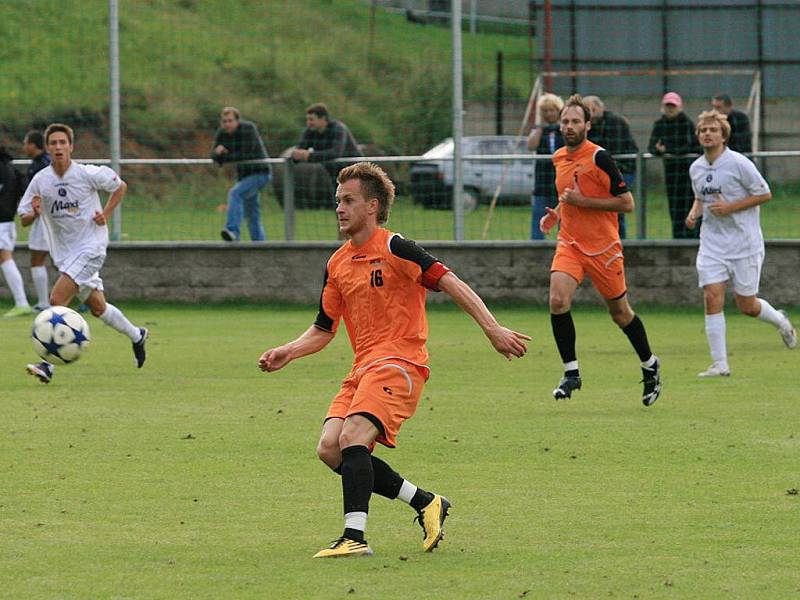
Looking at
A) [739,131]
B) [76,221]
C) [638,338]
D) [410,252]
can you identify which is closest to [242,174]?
[739,131]

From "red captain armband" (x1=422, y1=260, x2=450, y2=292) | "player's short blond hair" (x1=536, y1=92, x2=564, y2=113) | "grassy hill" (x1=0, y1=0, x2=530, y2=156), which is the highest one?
"grassy hill" (x1=0, y1=0, x2=530, y2=156)

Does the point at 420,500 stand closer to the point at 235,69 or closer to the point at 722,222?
the point at 722,222

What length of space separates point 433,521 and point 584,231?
5.38m

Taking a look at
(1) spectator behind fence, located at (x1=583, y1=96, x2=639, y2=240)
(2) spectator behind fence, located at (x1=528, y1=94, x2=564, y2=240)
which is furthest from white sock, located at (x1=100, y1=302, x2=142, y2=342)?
(1) spectator behind fence, located at (x1=583, y1=96, x2=639, y2=240)

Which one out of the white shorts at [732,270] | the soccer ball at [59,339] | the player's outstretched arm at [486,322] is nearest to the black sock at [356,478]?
the player's outstretched arm at [486,322]

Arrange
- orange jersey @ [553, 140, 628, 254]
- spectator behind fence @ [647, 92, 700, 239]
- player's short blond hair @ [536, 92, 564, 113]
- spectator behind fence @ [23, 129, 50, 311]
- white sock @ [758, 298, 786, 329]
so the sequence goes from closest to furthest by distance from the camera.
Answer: orange jersey @ [553, 140, 628, 254] → white sock @ [758, 298, 786, 329] → player's short blond hair @ [536, 92, 564, 113] → spectator behind fence @ [647, 92, 700, 239] → spectator behind fence @ [23, 129, 50, 311]

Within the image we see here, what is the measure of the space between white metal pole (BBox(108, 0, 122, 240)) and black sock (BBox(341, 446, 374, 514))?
14010 mm

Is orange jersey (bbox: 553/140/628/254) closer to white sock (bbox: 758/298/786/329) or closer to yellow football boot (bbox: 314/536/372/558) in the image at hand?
white sock (bbox: 758/298/786/329)

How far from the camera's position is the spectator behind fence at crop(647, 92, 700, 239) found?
722 inches

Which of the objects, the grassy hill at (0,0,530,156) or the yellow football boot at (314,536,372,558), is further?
the grassy hill at (0,0,530,156)

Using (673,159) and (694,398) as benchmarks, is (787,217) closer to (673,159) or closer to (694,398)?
(673,159)

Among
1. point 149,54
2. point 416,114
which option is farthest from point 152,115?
point 416,114

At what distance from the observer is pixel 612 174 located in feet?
37.6

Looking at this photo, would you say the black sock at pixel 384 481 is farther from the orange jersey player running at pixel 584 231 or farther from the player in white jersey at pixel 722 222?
the player in white jersey at pixel 722 222
